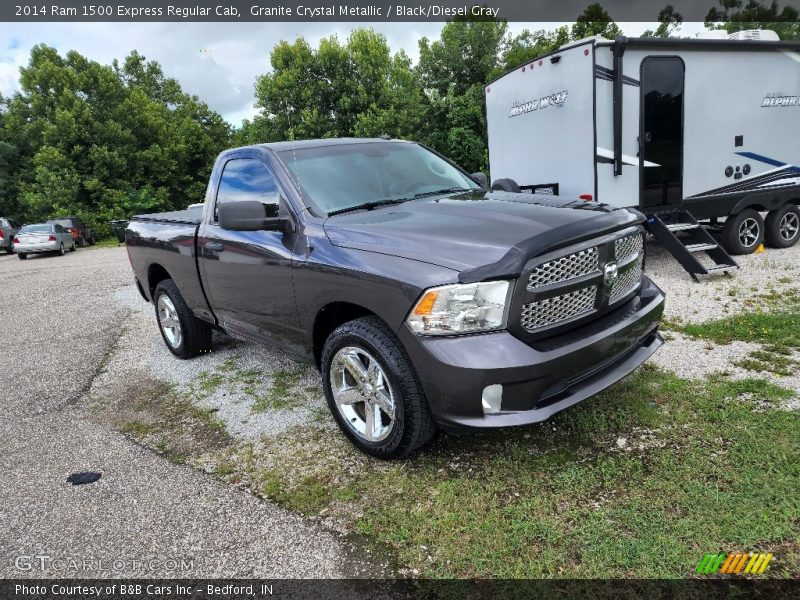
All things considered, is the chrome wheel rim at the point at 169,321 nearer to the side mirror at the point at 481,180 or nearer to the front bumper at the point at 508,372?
the side mirror at the point at 481,180

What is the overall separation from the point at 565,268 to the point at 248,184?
2.55 meters

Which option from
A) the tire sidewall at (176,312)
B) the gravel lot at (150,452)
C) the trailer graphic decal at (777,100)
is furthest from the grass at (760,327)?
the tire sidewall at (176,312)

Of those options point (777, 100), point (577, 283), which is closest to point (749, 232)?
point (777, 100)

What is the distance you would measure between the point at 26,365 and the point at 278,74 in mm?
26203

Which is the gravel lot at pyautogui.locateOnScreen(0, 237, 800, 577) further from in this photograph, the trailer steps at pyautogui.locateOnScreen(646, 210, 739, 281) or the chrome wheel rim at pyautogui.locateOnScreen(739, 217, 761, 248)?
the chrome wheel rim at pyautogui.locateOnScreen(739, 217, 761, 248)

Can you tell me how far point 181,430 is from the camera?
400cm

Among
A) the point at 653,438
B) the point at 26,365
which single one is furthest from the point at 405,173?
the point at 26,365

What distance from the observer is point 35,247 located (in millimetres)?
20547

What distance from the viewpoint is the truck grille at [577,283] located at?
2.70 meters

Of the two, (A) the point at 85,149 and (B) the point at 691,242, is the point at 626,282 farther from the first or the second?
(A) the point at 85,149

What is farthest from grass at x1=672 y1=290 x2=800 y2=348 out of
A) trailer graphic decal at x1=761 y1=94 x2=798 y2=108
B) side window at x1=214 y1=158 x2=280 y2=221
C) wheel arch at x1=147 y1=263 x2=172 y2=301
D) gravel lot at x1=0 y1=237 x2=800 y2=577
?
wheel arch at x1=147 y1=263 x2=172 y2=301

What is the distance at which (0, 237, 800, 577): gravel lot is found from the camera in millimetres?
2633

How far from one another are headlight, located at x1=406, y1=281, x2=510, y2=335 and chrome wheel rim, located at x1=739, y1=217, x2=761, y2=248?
752cm

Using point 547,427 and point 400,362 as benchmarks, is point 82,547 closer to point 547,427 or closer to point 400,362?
point 400,362
